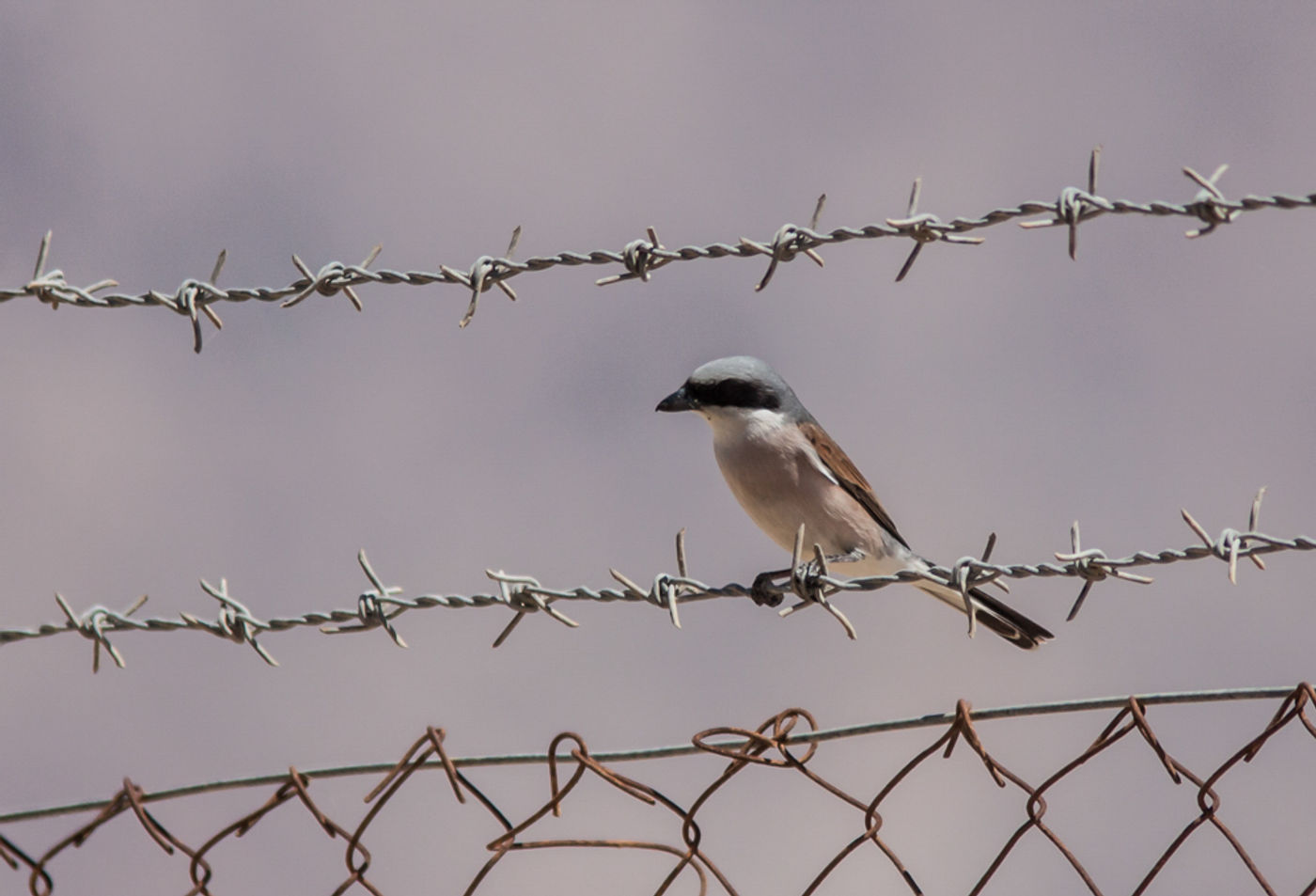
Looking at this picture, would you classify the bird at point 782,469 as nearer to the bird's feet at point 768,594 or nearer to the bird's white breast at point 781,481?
the bird's white breast at point 781,481

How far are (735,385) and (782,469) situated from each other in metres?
0.41

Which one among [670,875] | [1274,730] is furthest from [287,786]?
[1274,730]

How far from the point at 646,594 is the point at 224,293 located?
1412 mm

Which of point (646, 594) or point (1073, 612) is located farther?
point (646, 594)

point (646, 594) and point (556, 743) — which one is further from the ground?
point (646, 594)

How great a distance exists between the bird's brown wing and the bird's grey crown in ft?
0.58

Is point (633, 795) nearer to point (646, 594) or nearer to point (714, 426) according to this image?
point (646, 594)

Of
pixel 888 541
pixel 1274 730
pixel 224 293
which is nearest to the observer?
pixel 1274 730

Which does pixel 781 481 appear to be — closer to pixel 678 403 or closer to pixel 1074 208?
pixel 678 403

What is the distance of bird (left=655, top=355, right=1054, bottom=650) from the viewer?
545 cm

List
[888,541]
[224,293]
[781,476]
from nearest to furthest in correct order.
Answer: [224,293] → [781,476] → [888,541]

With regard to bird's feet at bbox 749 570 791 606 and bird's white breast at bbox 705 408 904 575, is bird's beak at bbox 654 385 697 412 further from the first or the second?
bird's feet at bbox 749 570 791 606

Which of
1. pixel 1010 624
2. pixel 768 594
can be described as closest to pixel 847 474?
pixel 1010 624

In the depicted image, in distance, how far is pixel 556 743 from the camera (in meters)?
2.81
